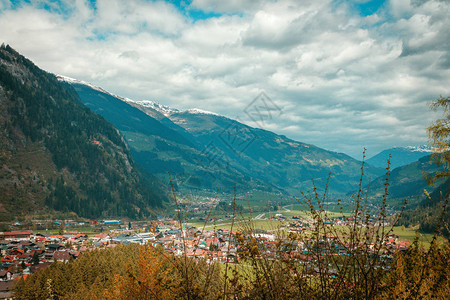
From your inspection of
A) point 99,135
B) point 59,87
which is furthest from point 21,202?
point 59,87

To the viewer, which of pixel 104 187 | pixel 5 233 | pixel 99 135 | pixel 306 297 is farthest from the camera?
pixel 99 135

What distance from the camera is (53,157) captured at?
146125 millimetres

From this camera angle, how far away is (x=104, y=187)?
518 feet

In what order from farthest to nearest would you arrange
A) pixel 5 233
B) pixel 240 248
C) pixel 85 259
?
1. pixel 5 233
2. pixel 85 259
3. pixel 240 248

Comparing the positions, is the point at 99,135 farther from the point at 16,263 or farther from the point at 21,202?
the point at 16,263

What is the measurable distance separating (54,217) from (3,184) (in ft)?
79.0

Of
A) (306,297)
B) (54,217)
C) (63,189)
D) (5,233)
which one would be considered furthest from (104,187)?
(306,297)

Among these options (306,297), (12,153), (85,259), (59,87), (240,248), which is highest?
(59,87)

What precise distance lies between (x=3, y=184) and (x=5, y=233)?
40139 mm

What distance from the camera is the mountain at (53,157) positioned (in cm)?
12225

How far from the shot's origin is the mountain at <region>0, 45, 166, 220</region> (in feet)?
401

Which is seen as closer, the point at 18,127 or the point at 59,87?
the point at 18,127

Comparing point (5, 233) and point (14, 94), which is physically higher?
point (14, 94)

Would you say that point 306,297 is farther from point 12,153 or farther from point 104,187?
point 104,187
